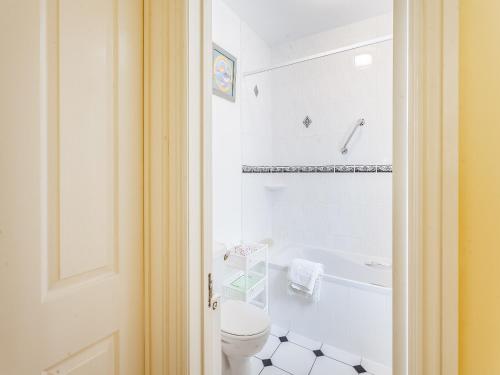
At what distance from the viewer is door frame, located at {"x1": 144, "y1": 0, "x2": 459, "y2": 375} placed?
0.47 m

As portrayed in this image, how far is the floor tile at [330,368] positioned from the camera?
5.37ft

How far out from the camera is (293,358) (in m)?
1.77

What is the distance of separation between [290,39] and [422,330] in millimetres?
2715

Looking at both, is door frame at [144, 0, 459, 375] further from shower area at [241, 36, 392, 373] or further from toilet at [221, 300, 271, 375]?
shower area at [241, 36, 392, 373]

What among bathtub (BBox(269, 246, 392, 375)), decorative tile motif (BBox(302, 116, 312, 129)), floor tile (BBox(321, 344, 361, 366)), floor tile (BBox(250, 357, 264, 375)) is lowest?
floor tile (BBox(250, 357, 264, 375))

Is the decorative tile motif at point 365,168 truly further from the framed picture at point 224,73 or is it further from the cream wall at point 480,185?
the cream wall at point 480,185

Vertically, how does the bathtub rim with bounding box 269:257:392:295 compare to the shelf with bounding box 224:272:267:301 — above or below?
above

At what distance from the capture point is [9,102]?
53cm

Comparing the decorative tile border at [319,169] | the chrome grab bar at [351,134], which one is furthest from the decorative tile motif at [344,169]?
the chrome grab bar at [351,134]

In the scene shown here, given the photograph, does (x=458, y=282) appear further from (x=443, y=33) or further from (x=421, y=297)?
(x=443, y=33)

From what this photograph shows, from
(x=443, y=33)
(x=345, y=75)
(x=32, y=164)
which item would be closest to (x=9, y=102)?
(x=32, y=164)

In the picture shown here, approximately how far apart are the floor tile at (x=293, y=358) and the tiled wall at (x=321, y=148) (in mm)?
917

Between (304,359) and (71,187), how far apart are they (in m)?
1.84

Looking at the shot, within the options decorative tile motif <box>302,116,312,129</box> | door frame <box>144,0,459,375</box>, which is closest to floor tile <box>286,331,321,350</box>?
door frame <box>144,0,459,375</box>
